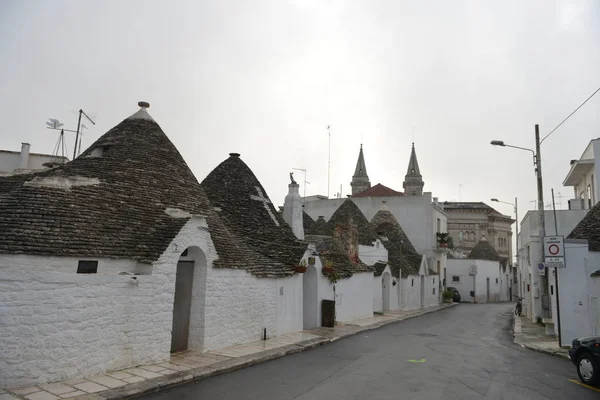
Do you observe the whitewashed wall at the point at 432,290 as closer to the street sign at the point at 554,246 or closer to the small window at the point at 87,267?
the street sign at the point at 554,246

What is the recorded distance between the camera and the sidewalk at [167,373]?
304 inches

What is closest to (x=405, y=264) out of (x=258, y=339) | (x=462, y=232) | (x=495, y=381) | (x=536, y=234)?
(x=536, y=234)

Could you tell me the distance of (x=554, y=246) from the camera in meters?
14.6

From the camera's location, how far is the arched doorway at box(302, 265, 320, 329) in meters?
18.5

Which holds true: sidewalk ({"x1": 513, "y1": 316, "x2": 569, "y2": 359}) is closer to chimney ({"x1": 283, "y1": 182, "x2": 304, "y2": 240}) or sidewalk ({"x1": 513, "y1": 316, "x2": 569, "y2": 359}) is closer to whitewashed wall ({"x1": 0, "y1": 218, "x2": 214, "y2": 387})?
chimney ({"x1": 283, "y1": 182, "x2": 304, "y2": 240})

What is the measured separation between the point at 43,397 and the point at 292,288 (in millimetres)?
9891

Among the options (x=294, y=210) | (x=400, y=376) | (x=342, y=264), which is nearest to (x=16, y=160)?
(x=294, y=210)

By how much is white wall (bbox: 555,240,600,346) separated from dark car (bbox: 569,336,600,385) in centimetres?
536

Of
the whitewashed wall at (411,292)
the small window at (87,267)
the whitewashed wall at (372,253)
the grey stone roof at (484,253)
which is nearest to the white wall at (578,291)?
the whitewashed wall at (372,253)

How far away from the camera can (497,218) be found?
69.2 metres

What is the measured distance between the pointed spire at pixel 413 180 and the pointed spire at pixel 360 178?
248 inches

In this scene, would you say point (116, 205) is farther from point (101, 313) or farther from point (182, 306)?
point (182, 306)

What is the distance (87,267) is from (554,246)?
1380cm

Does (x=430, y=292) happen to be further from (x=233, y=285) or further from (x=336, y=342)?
(x=233, y=285)
